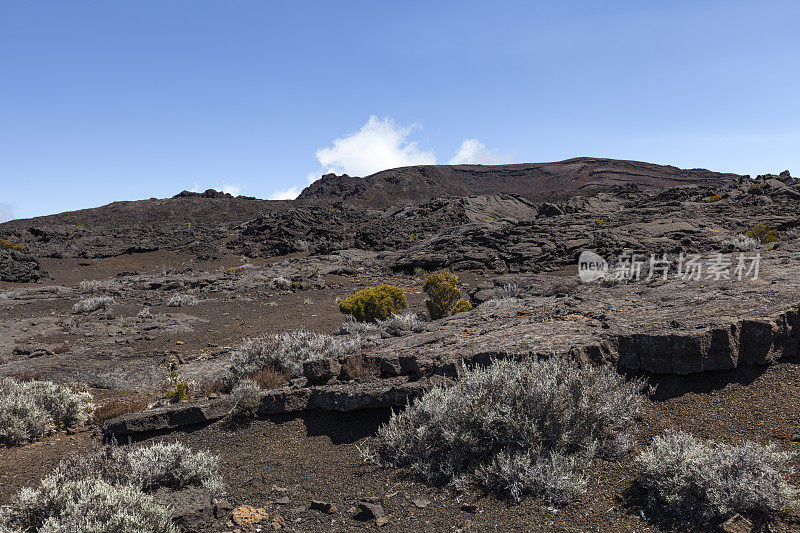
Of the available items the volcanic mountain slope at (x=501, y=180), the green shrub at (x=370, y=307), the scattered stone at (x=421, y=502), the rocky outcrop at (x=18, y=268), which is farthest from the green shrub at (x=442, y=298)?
the volcanic mountain slope at (x=501, y=180)

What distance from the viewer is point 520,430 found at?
4.05 metres

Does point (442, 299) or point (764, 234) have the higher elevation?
point (764, 234)

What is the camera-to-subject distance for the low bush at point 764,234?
1825 centimetres

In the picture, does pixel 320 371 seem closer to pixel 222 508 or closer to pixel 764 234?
pixel 222 508

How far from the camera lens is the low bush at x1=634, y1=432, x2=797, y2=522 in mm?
3150

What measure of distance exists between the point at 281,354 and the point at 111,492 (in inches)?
160

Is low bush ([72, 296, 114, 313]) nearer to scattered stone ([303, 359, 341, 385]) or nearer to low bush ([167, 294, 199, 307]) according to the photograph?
low bush ([167, 294, 199, 307])

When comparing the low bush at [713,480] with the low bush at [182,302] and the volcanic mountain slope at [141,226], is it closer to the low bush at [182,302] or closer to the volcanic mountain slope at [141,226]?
the low bush at [182,302]

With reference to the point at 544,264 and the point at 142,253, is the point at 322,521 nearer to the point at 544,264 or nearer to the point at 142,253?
the point at 544,264

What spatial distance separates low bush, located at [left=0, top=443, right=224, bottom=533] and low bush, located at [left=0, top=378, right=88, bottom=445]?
2.48m

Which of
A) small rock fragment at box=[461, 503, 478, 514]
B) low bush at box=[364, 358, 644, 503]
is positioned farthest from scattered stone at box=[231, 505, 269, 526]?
small rock fragment at box=[461, 503, 478, 514]

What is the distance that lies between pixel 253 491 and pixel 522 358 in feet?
10.3

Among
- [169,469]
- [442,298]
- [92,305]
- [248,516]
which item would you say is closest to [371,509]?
[248,516]

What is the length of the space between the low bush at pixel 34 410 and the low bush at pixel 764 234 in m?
21.9
